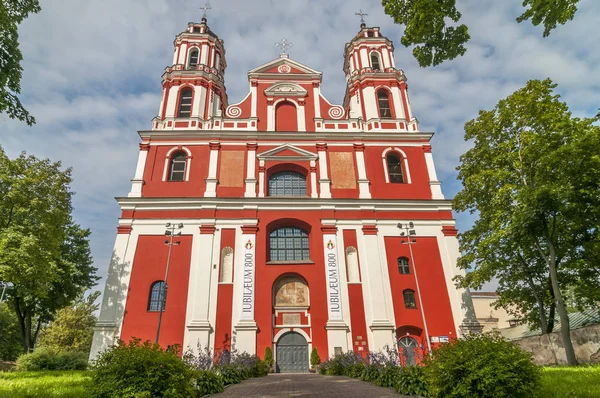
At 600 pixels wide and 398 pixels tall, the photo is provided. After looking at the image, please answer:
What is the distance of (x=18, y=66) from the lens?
7.85 m

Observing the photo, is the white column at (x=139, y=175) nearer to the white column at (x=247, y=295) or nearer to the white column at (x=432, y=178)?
the white column at (x=247, y=295)

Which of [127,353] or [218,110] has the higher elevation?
[218,110]

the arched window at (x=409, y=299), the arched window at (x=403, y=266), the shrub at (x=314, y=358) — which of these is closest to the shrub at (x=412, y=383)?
the shrub at (x=314, y=358)

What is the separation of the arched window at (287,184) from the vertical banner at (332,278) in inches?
165

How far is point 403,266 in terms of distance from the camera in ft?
68.8

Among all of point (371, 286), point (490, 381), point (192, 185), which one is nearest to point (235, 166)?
point (192, 185)

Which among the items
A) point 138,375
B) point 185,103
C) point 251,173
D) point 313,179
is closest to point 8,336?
point 185,103

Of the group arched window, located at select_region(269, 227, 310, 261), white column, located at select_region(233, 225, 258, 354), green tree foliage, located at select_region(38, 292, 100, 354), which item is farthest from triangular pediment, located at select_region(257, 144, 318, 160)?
green tree foliage, located at select_region(38, 292, 100, 354)

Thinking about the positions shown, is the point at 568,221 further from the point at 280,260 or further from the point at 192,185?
the point at 192,185

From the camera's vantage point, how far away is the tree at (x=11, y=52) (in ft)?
24.5

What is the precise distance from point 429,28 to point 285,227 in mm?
17235

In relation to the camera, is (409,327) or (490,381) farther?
(409,327)

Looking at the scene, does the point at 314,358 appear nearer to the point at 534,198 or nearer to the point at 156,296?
the point at 156,296

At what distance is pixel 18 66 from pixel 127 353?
668 centimetres
